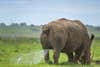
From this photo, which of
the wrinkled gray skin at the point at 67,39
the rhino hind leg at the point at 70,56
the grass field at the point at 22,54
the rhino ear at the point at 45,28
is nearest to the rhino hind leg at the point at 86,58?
the wrinkled gray skin at the point at 67,39

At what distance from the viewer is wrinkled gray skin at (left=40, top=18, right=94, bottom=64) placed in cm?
620

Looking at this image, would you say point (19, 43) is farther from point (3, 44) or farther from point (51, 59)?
point (51, 59)

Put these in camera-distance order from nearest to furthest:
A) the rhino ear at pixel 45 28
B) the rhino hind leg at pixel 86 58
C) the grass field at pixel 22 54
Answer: the grass field at pixel 22 54, the rhino ear at pixel 45 28, the rhino hind leg at pixel 86 58

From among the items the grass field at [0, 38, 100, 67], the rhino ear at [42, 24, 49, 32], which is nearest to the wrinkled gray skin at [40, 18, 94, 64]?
the rhino ear at [42, 24, 49, 32]

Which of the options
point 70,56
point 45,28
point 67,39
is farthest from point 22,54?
point 70,56

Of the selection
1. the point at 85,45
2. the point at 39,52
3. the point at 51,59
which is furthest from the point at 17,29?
the point at 85,45

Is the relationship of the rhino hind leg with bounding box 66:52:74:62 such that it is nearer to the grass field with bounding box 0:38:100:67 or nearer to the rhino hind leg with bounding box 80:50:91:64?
the rhino hind leg with bounding box 80:50:91:64

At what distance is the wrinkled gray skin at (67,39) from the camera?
6.20 meters

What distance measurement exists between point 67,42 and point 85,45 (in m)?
Answer: 0.58

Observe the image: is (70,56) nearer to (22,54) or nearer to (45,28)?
(45,28)

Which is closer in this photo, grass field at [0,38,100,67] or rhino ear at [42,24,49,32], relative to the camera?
grass field at [0,38,100,67]

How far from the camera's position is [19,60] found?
5.43m

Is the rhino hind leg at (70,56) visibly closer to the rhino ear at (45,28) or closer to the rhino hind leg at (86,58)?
the rhino hind leg at (86,58)

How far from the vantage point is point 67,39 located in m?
6.67
